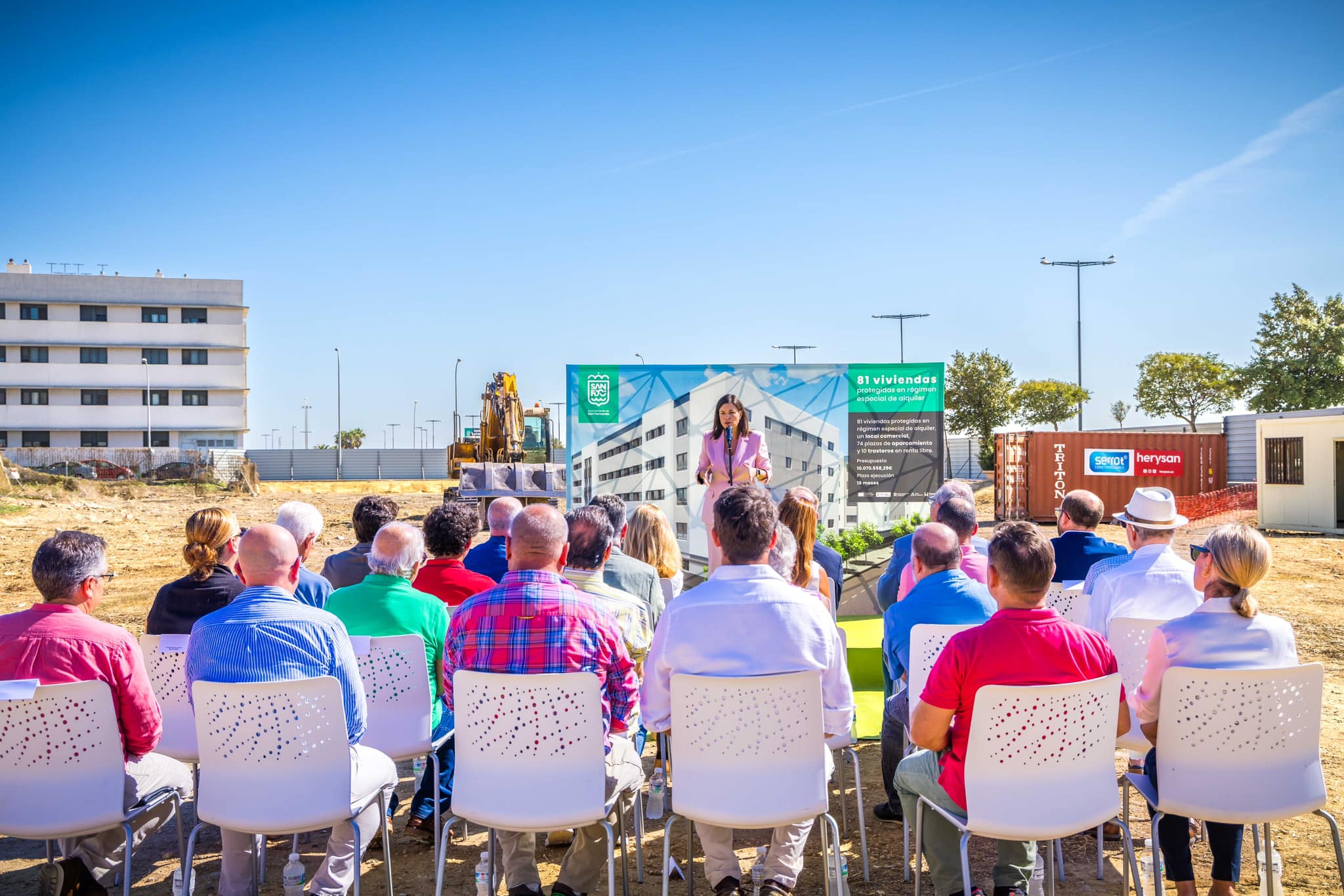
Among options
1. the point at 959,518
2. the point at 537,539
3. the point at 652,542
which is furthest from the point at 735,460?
the point at 537,539

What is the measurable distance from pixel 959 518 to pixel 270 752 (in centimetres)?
325

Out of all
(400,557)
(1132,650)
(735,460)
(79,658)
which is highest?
(735,460)

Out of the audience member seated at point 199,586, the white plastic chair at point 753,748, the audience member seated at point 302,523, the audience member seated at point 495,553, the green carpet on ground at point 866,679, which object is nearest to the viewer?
the white plastic chair at point 753,748

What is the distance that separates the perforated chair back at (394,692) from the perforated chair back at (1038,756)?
204cm

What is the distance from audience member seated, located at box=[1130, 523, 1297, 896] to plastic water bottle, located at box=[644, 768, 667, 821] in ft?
7.30

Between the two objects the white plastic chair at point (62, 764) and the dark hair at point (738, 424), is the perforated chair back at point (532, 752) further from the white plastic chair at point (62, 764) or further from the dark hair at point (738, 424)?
the dark hair at point (738, 424)

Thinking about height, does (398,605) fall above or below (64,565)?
below

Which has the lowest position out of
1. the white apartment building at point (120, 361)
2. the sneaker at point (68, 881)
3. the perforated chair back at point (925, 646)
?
the sneaker at point (68, 881)

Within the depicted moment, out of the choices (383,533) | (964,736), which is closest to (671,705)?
(964,736)

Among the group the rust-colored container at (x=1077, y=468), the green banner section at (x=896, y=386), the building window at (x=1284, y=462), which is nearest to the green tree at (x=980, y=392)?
the rust-colored container at (x=1077, y=468)

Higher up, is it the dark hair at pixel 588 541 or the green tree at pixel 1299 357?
the green tree at pixel 1299 357

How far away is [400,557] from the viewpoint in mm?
3898

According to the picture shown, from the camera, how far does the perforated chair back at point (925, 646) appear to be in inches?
136

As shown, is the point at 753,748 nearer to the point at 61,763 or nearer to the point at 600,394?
the point at 61,763
